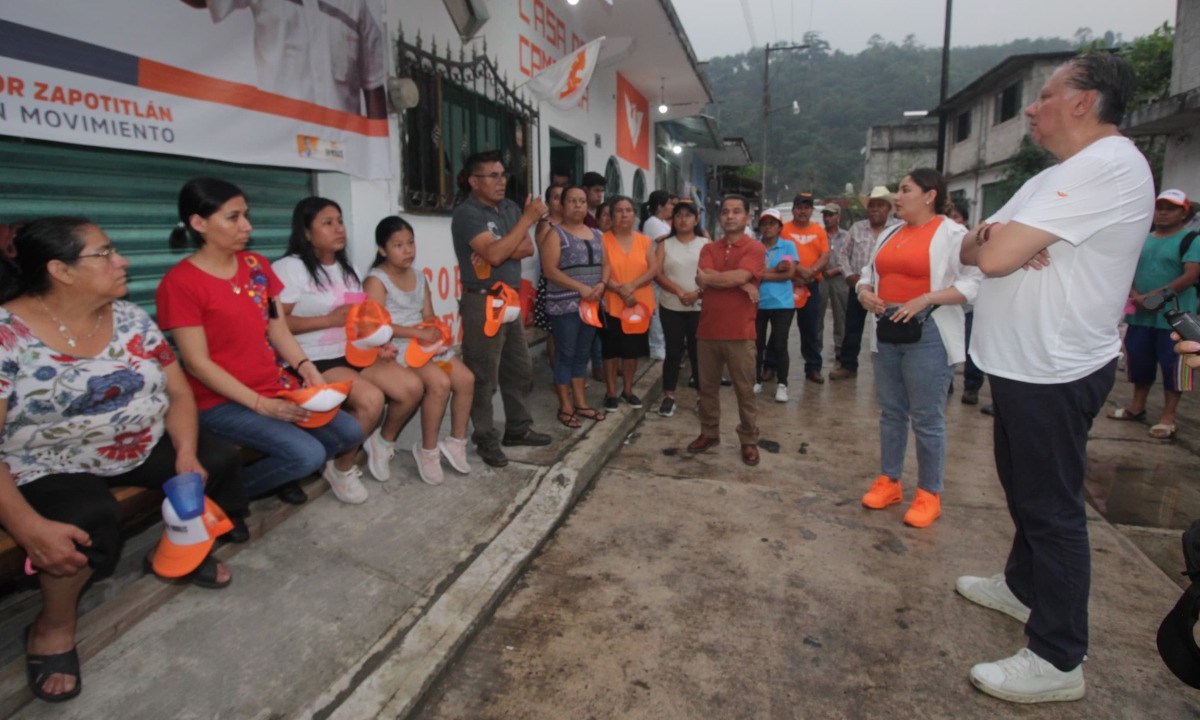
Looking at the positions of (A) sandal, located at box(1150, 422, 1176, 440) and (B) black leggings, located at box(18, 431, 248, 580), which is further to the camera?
(A) sandal, located at box(1150, 422, 1176, 440)

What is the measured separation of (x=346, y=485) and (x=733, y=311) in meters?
2.54

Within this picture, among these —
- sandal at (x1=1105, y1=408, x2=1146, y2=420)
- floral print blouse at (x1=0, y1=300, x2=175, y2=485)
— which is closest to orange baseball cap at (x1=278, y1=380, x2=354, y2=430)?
floral print blouse at (x1=0, y1=300, x2=175, y2=485)

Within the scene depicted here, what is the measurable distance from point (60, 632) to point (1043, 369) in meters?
3.23

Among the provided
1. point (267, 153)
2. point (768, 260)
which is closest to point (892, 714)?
point (267, 153)

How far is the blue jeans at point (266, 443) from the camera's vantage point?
9.36 ft

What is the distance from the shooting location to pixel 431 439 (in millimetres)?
3750

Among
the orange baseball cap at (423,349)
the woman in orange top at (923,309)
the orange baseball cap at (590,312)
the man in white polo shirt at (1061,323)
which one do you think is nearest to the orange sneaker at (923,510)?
the woman in orange top at (923,309)

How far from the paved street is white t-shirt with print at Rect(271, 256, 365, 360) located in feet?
5.05

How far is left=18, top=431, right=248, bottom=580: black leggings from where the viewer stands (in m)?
2.13

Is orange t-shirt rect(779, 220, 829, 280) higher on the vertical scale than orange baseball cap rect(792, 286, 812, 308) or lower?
higher

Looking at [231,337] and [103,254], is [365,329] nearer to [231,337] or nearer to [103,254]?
[231,337]

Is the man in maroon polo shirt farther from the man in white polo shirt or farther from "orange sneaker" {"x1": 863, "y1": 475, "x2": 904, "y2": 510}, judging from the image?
the man in white polo shirt

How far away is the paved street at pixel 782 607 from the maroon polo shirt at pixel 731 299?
0.89 metres

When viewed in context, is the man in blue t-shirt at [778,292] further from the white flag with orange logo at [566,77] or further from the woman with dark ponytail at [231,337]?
the woman with dark ponytail at [231,337]
